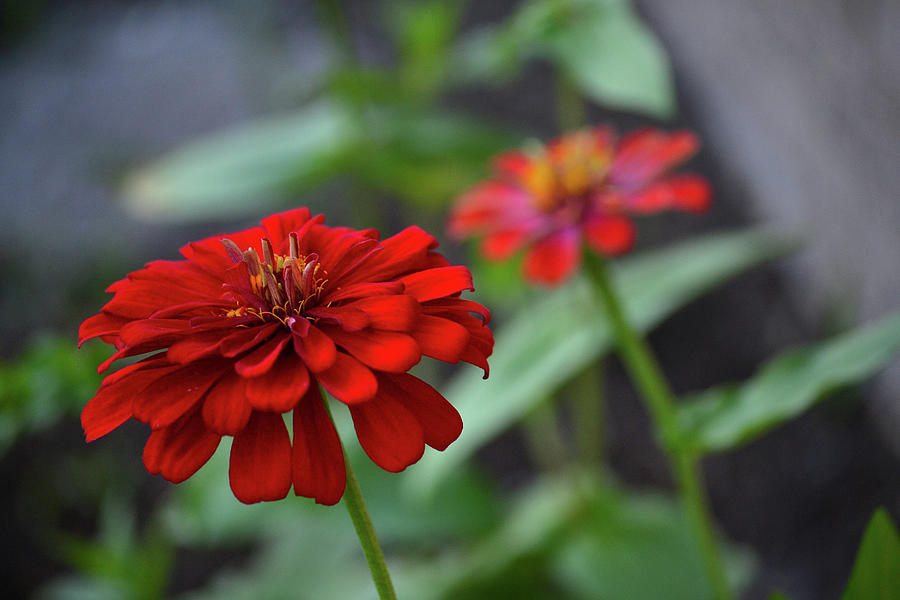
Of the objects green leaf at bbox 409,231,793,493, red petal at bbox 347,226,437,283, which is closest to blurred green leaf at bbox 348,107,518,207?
Result: green leaf at bbox 409,231,793,493

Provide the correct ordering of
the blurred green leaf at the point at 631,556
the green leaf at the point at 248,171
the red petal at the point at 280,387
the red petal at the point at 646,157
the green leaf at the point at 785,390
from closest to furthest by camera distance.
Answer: the red petal at the point at 280,387 → the green leaf at the point at 785,390 → the red petal at the point at 646,157 → the blurred green leaf at the point at 631,556 → the green leaf at the point at 248,171

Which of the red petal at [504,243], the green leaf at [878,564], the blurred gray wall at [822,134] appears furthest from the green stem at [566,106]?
the green leaf at [878,564]

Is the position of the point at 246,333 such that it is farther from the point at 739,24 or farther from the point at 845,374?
the point at 739,24

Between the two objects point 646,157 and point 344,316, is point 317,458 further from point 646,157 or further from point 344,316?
point 646,157

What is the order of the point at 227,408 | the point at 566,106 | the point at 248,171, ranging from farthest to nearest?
the point at 566,106 → the point at 248,171 → the point at 227,408

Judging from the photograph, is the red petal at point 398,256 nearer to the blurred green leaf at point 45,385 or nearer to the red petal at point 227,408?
the red petal at point 227,408

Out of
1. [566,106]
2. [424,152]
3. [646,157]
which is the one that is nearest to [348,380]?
[646,157]
